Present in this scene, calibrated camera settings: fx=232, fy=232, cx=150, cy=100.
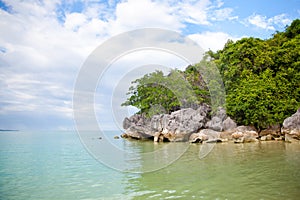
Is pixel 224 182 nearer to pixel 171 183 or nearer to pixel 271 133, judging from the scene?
pixel 171 183

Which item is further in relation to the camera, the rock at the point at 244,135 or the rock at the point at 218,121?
the rock at the point at 218,121

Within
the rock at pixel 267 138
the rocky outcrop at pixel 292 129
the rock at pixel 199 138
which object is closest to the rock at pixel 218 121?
the rock at pixel 199 138

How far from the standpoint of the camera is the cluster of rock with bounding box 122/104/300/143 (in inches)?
713

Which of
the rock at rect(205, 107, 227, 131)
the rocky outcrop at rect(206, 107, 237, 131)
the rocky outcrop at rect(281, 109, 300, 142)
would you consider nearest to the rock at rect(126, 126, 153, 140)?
the rock at rect(205, 107, 227, 131)

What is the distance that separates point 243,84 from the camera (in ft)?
73.4

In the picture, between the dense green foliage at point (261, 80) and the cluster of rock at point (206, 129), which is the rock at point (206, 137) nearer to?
the cluster of rock at point (206, 129)

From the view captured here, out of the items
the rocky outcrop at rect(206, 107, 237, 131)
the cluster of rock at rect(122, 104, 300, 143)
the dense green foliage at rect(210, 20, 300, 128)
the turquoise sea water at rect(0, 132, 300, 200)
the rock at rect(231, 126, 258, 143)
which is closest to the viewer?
the turquoise sea water at rect(0, 132, 300, 200)

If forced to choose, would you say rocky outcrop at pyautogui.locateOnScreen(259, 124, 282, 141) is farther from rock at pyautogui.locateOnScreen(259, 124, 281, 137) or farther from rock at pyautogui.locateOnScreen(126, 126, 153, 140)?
rock at pyautogui.locateOnScreen(126, 126, 153, 140)

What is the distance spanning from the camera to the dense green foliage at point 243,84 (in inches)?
822

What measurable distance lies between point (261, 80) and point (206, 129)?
6.93 metres

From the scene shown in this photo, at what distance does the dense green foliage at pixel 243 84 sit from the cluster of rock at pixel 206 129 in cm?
104

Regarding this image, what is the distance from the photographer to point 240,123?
2233 cm

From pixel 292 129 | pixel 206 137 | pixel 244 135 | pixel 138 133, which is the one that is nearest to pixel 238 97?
pixel 244 135

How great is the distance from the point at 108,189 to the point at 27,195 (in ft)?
7.42
